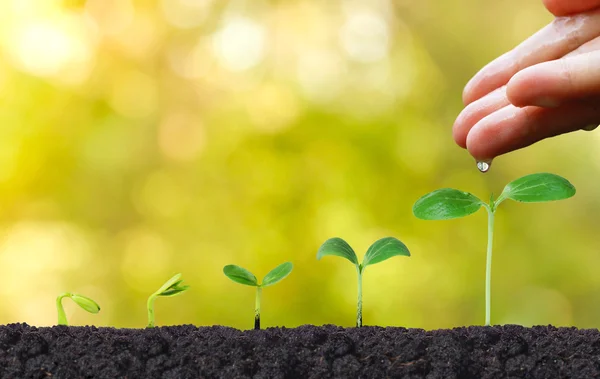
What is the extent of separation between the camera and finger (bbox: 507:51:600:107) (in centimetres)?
72

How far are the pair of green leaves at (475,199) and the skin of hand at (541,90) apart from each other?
115mm

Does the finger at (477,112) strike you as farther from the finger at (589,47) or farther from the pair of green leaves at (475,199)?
the pair of green leaves at (475,199)

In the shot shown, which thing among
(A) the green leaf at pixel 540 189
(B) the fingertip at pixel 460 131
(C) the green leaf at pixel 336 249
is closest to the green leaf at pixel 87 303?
(C) the green leaf at pixel 336 249

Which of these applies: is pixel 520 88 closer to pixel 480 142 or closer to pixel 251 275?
pixel 480 142

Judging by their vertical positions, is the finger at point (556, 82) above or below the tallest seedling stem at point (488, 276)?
above

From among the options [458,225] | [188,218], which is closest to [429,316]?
[458,225]

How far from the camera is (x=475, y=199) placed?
0.69 m

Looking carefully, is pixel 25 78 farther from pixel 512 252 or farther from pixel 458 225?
pixel 512 252

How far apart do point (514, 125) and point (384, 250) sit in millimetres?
333

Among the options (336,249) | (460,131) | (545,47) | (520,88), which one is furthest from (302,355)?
(545,47)

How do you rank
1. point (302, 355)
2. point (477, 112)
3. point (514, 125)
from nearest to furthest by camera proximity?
point (302, 355), point (514, 125), point (477, 112)

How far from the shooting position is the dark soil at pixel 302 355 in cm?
54

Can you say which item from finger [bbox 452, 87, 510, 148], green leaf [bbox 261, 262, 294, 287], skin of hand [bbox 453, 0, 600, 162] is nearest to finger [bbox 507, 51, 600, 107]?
skin of hand [bbox 453, 0, 600, 162]

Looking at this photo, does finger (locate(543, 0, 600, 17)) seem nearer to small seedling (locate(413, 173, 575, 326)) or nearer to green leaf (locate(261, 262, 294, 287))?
small seedling (locate(413, 173, 575, 326))
